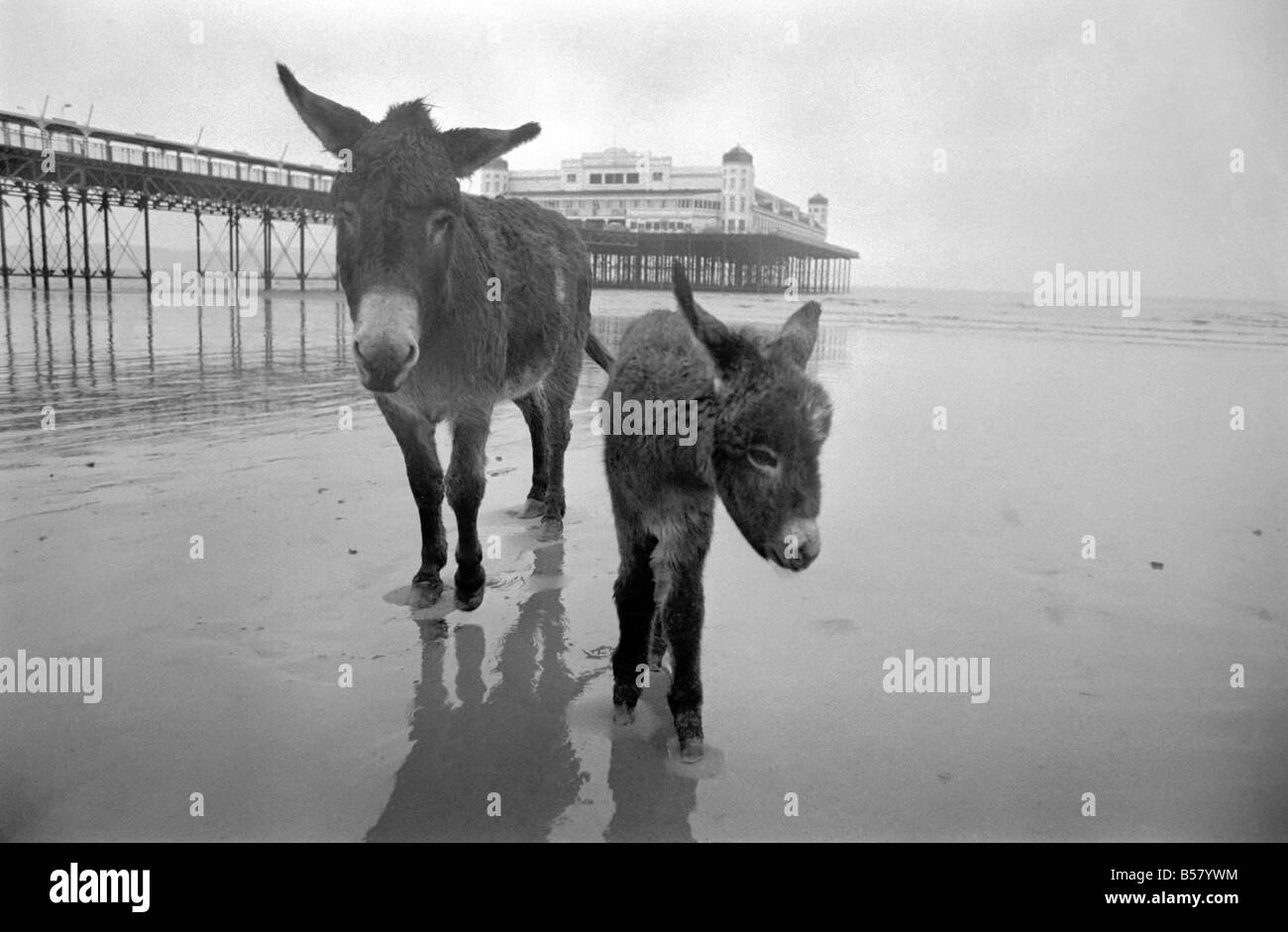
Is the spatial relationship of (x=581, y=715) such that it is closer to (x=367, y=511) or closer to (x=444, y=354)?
(x=444, y=354)

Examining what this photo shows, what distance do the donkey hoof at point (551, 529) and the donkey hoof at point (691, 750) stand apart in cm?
285

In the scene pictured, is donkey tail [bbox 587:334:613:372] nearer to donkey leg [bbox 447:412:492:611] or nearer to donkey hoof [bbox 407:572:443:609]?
donkey leg [bbox 447:412:492:611]

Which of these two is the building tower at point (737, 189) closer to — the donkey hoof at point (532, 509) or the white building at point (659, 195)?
the white building at point (659, 195)

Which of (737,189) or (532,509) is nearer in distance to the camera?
(737,189)

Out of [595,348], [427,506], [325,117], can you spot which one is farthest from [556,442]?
[325,117]

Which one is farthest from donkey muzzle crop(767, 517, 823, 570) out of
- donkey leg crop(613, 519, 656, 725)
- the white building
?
the white building

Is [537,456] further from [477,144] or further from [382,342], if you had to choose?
[382,342]

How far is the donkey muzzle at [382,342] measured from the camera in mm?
3020

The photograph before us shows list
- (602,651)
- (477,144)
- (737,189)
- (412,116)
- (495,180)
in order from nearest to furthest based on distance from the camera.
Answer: (412,116) → (477,144) → (602,651) → (495,180) → (737,189)

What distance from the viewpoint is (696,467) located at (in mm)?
3084

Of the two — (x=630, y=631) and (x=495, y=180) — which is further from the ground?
(x=495, y=180)

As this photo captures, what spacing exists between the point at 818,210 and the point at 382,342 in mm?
4156

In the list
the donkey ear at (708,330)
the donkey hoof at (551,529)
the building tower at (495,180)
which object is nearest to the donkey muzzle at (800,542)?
the donkey ear at (708,330)

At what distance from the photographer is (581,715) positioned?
356cm
